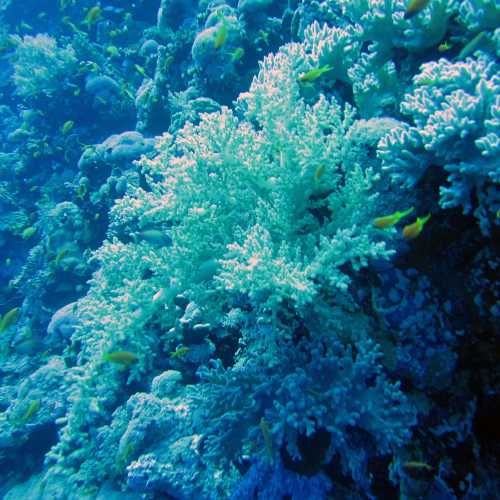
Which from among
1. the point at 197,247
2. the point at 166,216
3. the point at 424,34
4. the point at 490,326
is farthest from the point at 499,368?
the point at 166,216

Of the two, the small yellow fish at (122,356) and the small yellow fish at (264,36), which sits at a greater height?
the small yellow fish at (264,36)

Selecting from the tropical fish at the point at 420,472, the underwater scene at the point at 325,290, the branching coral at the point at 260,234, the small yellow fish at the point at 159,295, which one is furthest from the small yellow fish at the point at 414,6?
the tropical fish at the point at 420,472

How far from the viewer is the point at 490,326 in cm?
234

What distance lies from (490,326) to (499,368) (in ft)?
0.83

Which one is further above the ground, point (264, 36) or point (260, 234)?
point (264, 36)

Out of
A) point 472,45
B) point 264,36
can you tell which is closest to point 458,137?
point 472,45

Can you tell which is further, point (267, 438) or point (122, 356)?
point (122, 356)

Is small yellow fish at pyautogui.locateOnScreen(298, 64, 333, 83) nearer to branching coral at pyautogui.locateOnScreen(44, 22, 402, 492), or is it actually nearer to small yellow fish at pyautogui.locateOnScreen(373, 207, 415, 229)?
branching coral at pyautogui.locateOnScreen(44, 22, 402, 492)

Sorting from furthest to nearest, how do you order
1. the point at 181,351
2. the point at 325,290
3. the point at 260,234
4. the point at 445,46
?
the point at 181,351, the point at 445,46, the point at 325,290, the point at 260,234

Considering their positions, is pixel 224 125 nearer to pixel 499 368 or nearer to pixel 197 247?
pixel 197 247

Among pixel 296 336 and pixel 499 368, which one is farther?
pixel 296 336

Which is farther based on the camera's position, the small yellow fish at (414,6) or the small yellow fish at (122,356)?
the small yellow fish at (122,356)

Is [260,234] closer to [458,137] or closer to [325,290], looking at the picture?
[325,290]

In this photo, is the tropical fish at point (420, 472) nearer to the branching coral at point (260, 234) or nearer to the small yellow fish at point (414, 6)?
the branching coral at point (260, 234)
